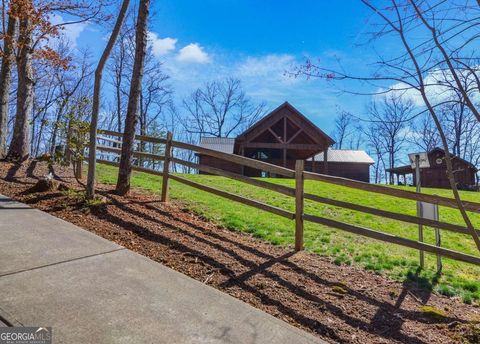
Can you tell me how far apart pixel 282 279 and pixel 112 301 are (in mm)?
1947

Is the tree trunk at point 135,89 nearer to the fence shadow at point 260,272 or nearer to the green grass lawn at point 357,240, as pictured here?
the fence shadow at point 260,272

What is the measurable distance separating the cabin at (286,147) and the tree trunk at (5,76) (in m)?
14.4

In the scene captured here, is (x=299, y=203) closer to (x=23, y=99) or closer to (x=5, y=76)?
(x=23, y=99)

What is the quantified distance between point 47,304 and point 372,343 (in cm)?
272

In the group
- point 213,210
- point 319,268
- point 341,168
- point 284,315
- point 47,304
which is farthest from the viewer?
point 341,168

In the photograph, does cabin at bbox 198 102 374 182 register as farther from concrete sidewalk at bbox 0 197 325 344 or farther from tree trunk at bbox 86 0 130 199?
concrete sidewalk at bbox 0 197 325 344

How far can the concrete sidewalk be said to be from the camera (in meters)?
2.48

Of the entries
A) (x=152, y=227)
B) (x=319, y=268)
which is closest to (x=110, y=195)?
(x=152, y=227)

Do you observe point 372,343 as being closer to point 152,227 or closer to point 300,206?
point 300,206

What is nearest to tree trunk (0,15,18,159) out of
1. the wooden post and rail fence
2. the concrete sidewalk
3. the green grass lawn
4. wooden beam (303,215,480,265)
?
the green grass lawn

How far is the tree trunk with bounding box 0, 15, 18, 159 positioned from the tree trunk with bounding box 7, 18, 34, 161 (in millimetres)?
275

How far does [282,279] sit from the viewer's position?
398 cm

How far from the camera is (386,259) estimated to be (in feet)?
17.4

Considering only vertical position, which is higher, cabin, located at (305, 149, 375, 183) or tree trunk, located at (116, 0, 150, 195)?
tree trunk, located at (116, 0, 150, 195)
